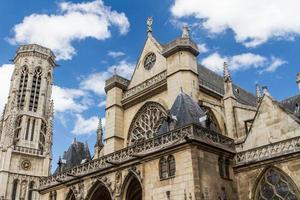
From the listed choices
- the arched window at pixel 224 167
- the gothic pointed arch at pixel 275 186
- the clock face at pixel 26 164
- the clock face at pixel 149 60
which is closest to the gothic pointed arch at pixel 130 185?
the arched window at pixel 224 167

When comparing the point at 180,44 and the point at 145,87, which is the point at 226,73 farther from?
the point at 145,87

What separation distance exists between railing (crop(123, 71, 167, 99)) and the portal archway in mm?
6588

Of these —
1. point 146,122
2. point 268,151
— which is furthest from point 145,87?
point 268,151

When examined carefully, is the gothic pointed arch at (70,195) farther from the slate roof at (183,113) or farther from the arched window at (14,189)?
the arched window at (14,189)

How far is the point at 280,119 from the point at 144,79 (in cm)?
985

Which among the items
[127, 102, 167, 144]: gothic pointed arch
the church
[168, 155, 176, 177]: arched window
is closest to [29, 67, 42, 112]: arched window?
the church

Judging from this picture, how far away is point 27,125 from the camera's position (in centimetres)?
4322

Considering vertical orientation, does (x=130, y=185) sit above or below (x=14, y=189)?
below

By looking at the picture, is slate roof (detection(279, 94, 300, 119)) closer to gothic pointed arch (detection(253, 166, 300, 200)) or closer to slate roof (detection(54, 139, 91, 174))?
gothic pointed arch (detection(253, 166, 300, 200))

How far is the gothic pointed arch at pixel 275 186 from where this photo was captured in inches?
546

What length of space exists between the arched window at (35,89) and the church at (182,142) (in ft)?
63.8

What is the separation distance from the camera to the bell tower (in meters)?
39.4

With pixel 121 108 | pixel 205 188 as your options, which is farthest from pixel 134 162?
pixel 121 108

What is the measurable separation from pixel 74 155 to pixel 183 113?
36.9 ft
